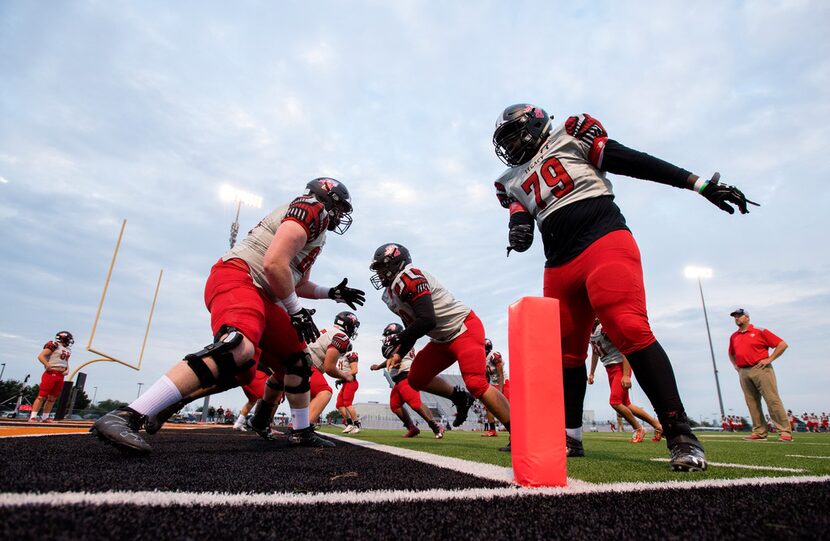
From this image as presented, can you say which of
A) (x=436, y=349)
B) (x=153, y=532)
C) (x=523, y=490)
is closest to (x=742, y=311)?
(x=436, y=349)

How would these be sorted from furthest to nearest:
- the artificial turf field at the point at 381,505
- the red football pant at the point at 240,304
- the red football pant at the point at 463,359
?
the red football pant at the point at 463,359 < the red football pant at the point at 240,304 < the artificial turf field at the point at 381,505

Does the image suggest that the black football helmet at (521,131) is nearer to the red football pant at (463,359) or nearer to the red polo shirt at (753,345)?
the red football pant at (463,359)

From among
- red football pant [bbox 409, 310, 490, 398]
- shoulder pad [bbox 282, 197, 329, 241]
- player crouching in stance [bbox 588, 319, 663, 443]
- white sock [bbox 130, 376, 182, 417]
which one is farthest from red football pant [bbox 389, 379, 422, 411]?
white sock [bbox 130, 376, 182, 417]

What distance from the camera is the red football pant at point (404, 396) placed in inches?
290

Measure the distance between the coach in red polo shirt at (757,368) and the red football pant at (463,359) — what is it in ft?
20.6

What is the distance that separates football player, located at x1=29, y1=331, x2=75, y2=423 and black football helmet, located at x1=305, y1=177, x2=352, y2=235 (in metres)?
10.7

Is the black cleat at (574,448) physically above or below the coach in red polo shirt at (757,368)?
below

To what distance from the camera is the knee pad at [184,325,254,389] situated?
259cm

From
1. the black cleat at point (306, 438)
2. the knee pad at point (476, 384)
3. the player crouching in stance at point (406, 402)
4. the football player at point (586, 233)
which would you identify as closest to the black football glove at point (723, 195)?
the football player at point (586, 233)

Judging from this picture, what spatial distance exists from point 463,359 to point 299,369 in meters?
1.63

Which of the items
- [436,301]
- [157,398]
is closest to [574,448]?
[436,301]

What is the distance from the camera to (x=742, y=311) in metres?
8.02

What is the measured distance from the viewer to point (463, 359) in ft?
14.4

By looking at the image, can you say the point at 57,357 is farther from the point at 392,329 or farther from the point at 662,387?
the point at 662,387
